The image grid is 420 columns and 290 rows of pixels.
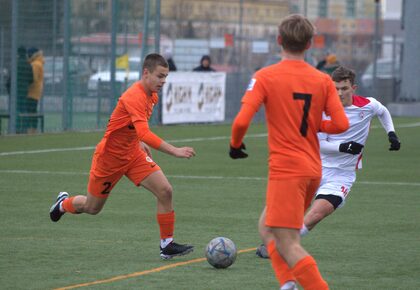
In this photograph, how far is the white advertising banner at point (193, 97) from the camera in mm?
29205

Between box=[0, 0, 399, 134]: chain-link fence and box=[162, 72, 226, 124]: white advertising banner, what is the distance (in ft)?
2.14

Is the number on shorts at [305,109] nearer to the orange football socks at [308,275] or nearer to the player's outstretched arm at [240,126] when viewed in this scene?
the player's outstretched arm at [240,126]

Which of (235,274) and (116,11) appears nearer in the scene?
(235,274)

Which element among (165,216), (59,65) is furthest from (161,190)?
(59,65)

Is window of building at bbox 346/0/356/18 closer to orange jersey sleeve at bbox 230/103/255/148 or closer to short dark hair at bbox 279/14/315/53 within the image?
short dark hair at bbox 279/14/315/53

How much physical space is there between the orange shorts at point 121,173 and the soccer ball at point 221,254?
108 cm

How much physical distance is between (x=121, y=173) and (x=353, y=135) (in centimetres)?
206

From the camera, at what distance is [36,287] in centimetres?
859

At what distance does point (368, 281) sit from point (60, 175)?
30.3 feet

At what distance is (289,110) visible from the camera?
7.14 m

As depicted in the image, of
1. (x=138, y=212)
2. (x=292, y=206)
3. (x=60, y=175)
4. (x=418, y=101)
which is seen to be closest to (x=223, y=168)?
(x=60, y=175)

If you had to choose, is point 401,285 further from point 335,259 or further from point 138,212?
point 138,212

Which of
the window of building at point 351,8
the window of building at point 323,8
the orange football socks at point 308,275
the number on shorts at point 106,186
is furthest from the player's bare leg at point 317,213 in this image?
the window of building at point 351,8

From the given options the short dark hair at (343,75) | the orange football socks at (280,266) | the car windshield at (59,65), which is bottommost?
the car windshield at (59,65)
